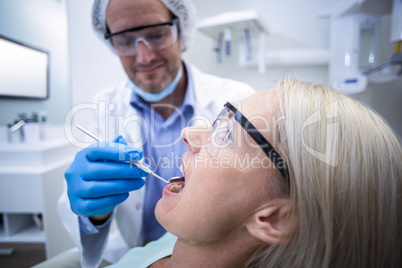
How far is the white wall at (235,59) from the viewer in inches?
65.5

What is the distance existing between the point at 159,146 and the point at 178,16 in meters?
0.67

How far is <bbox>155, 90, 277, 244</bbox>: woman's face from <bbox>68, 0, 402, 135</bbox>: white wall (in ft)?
3.40

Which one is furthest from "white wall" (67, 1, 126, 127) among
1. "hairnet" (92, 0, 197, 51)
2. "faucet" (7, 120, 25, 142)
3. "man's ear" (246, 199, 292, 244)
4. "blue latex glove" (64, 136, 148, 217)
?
"man's ear" (246, 199, 292, 244)

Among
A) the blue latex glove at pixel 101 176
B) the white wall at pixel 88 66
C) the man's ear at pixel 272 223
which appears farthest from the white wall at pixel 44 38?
the man's ear at pixel 272 223

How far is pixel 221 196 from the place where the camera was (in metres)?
0.58

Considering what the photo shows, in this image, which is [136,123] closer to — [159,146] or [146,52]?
[159,146]

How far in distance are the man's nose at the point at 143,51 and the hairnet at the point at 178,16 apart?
188mm

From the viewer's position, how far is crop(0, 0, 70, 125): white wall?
1387mm

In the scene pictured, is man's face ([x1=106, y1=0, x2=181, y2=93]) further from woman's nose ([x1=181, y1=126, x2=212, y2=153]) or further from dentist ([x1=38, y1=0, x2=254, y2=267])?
woman's nose ([x1=181, y1=126, x2=212, y2=153])

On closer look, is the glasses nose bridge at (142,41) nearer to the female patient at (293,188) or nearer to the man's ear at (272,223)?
the female patient at (293,188)

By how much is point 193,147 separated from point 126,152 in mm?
223

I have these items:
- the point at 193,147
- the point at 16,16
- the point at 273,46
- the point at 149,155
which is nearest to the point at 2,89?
the point at 16,16

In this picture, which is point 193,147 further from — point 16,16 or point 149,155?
point 16,16

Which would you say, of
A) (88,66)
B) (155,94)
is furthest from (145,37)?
(88,66)
